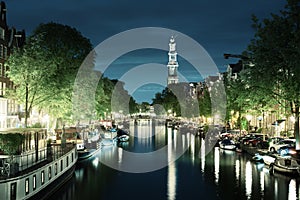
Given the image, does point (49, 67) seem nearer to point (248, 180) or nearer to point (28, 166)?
point (28, 166)

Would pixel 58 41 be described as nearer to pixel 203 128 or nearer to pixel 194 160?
pixel 194 160

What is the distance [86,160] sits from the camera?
58188 mm

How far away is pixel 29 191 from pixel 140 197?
10.3 metres

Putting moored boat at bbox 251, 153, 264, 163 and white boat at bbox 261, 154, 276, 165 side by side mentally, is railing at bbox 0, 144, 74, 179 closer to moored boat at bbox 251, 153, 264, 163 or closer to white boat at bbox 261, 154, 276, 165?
white boat at bbox 261, 154, 276, 165

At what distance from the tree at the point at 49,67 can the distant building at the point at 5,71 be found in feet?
29.5

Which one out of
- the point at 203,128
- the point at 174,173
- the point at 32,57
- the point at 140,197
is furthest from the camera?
the point at 203,128

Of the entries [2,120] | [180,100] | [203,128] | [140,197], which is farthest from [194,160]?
[180,100]

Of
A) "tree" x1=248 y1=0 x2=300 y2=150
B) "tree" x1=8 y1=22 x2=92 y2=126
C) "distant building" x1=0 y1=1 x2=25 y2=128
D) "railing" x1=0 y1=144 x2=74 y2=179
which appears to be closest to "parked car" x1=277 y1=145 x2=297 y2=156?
"tree" x1=248 y1=0 x2=300 y2=150

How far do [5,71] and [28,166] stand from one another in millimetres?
40136

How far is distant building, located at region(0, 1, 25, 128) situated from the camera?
67713mm

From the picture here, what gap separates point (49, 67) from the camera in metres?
55.9

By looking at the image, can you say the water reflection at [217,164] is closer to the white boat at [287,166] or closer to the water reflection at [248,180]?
the water reflection at [248,180]

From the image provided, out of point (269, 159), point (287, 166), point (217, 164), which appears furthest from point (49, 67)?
point (287, 166)

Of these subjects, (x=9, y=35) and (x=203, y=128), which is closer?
(x=9, y=35)
